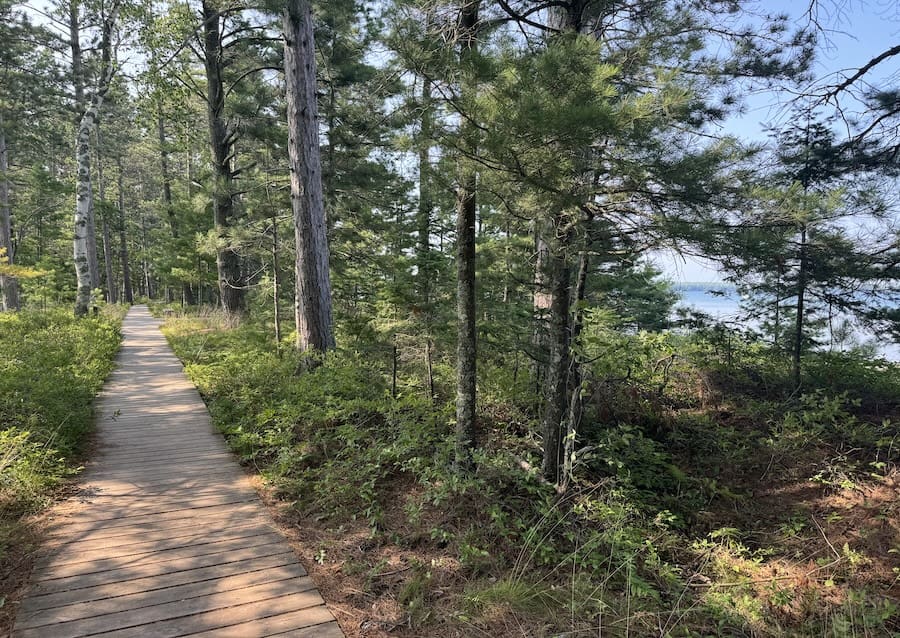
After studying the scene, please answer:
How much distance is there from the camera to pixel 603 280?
232 inches

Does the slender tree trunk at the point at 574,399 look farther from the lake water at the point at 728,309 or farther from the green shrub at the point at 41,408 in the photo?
the green shrub at the point at 41,408

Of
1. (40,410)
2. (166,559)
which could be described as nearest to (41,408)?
(40,410)

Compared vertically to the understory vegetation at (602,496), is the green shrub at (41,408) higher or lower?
higher

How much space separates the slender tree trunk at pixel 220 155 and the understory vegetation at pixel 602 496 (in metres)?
7.31

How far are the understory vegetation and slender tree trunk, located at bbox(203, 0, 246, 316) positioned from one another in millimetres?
7313

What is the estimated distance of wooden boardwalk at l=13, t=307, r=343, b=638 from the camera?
95.8 inches

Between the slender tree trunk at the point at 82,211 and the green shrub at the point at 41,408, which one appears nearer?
the green shrub at the point at 41,408

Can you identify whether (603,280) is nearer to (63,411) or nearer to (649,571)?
(649,571)

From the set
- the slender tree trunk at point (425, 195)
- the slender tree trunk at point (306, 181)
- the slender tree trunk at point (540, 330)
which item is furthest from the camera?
the slender tree trunk at point (306, 181)

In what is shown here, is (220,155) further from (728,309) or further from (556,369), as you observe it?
(728,309)

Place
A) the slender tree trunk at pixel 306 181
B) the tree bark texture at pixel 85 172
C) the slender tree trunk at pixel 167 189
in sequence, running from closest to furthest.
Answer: the slender tree trunk at pixel 306 181 < the tree bark texture at pixel 85 172 < the slender tree trunk at pixel 167 189

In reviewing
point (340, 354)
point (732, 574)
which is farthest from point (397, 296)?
point (732, 574)

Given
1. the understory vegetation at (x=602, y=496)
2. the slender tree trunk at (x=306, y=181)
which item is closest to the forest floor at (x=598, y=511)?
the understory vegetation at (x=602, y=496)

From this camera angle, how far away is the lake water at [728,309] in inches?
258
